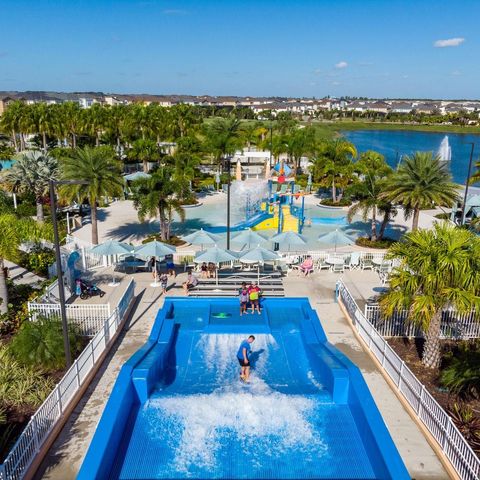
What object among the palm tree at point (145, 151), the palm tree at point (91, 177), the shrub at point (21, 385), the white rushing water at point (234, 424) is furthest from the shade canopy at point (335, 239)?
the palm tree at point (145, 151)

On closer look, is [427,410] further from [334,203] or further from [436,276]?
[334,203]

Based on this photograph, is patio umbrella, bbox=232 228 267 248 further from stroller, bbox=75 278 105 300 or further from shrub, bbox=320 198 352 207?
shrub, bbox=320 198 352 207

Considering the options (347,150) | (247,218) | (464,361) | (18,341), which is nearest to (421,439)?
(464,361)

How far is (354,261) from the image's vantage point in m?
22.9

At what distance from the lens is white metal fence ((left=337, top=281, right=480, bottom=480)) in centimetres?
895

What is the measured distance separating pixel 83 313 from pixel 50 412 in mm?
6228

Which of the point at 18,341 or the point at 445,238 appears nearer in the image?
the point at 445,238

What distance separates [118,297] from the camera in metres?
19.2

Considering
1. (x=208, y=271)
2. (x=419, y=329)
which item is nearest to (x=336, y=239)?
(x=208, y=271)

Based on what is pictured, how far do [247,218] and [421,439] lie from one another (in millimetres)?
27072

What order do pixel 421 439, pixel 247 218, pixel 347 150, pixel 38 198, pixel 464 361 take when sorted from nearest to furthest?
pixel 421 439, pixel 464 361, pixel 38 198, pixel 247 218, pixel 347 150

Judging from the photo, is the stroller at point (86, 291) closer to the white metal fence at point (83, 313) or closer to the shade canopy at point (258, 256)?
the white metal fence at point (83, 313)

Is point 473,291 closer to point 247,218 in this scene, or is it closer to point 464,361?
point 464,361

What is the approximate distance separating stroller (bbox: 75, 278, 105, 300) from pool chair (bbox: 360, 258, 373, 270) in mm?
12114
